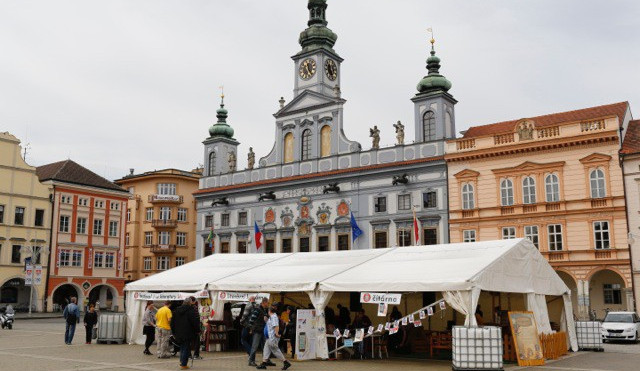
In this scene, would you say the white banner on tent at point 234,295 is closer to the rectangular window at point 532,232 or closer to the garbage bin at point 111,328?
the garbage bin at point 111,328

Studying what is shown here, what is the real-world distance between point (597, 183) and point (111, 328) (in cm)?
2592

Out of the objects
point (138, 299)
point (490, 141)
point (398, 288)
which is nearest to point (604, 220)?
point (490, 141)

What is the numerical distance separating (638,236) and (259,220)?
83.0 feet

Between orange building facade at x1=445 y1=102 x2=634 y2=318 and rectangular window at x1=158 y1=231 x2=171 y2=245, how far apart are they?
107ft

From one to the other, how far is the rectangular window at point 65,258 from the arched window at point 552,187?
36532 millimetres

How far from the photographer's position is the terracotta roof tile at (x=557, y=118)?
38.0 meters

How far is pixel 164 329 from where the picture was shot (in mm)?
18188

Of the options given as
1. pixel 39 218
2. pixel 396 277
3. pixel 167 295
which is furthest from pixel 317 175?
pixel 396 277

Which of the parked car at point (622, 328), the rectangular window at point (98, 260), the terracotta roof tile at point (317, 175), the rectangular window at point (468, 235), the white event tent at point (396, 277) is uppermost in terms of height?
the terracotta roof tile at point (317, 175)

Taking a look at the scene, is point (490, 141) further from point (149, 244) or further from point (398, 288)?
point (149, 244)

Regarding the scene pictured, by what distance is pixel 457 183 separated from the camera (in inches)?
1559

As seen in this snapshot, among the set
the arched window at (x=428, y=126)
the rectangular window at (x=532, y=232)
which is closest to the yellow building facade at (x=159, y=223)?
the arched window at (x=428, y=126)

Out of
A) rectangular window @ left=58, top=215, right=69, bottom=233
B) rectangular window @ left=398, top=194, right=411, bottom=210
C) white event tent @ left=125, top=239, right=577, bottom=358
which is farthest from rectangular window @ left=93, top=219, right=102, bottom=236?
white event tent @ left=125, top=239, right=577, bottom=358

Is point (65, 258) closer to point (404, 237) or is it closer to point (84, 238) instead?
point (84, 238)
